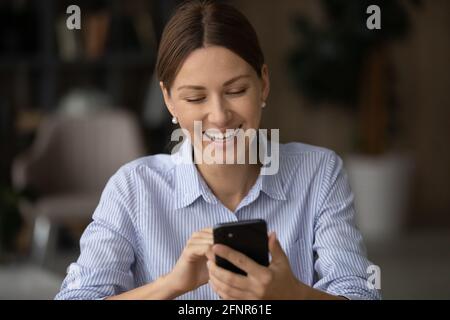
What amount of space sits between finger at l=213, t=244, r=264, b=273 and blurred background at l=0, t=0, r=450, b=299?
123 inches

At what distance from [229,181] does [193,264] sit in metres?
0.31

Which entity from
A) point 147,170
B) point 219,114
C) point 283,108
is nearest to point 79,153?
point 283,108

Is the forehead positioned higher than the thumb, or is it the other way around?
the forehead

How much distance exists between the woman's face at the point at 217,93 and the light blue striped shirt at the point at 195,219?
0.16 m

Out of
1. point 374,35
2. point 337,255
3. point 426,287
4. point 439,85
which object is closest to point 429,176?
point 439,85

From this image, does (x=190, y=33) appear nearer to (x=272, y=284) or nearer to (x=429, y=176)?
(x=272, y=284)

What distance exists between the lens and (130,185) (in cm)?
149

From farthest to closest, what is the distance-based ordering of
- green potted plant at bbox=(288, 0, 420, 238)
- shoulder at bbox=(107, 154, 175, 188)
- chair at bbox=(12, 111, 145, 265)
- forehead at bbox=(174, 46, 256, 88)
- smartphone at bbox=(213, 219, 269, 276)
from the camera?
green potted plant at bbox=(288, 0, 420, 238)
chair at bbox=(12, 111, 145, 265)
shoulder at bbox=(107, 154, 175, 188)
forehead at bbox=(174, 46, 256, 88)
smartphone at bbox=(213, 219, 269, 276)

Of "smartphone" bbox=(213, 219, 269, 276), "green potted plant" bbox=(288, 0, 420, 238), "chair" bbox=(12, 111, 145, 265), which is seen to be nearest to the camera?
"smartphone" bbox=(213, 219, 269, 276)

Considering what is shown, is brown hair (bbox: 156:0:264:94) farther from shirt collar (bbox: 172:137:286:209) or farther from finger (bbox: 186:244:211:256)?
finger (bbox: 186:244:211:256)

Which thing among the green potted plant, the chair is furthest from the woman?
the green potted plant

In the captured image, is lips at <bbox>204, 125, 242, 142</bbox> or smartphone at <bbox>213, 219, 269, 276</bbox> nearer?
smartphone at <bbox>213, 219, 269, 276</bbox>

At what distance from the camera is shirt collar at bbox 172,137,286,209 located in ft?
4.75

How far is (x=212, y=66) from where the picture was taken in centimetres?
128
